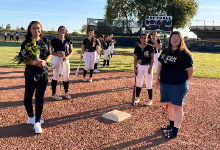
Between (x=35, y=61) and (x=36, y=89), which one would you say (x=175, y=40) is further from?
(x=36, y=89)

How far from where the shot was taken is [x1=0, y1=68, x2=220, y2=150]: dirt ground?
12.4 ft

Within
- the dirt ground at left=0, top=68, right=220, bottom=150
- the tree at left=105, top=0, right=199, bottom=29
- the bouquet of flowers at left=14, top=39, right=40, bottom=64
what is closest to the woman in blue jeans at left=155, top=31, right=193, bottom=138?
the dirt ground at left=0, top=68, right=220, bottom=150

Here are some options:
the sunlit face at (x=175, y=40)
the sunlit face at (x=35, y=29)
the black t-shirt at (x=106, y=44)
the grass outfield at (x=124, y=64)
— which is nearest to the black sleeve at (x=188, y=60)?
the sunlit face at (x=175, y=40)

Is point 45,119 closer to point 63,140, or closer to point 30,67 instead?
point 63,140

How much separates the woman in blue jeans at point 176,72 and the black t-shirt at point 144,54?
174cm

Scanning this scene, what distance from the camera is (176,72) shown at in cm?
384

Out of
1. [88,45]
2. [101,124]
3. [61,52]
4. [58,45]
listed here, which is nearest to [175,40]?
[101,124]

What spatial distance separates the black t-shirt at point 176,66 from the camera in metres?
3.73

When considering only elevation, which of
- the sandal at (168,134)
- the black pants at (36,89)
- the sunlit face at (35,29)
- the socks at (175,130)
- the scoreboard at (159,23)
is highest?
the scoreboard at (159,23)

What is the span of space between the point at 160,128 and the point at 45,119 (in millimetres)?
2701

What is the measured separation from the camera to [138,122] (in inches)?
192

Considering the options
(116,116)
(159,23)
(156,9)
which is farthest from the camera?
(156,9)

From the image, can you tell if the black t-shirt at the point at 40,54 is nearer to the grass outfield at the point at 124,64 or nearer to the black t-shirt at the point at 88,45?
the black t-shirt at the point at 88,45

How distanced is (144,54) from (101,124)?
2.43 metres
